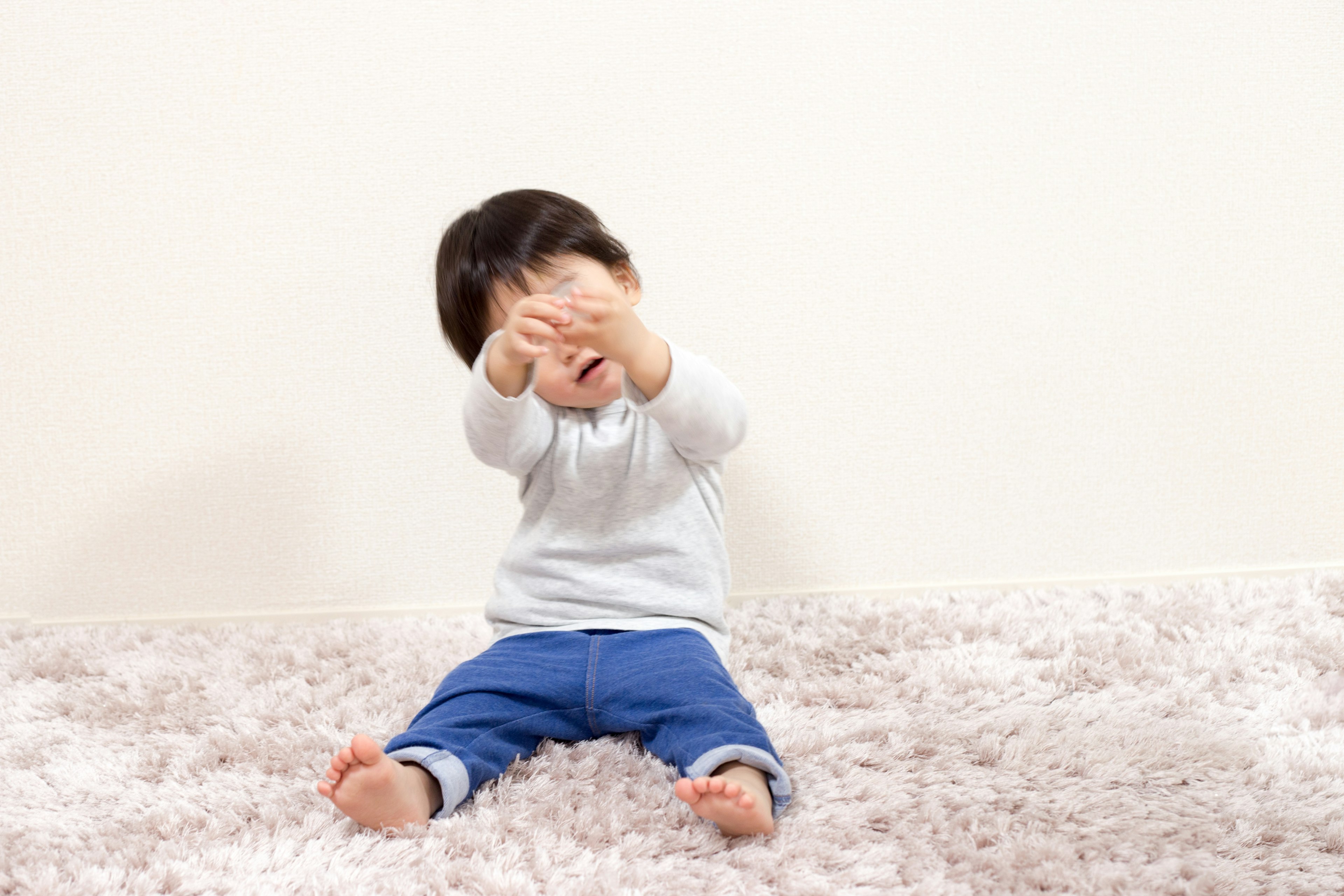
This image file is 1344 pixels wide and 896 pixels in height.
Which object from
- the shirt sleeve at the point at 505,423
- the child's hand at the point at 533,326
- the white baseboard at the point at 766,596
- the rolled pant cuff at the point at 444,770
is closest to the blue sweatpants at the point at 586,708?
the rolled pant cuff at the point at 444,770

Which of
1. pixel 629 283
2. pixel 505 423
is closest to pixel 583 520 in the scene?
pixel 505 423

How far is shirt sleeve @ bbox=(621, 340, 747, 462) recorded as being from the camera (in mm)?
764

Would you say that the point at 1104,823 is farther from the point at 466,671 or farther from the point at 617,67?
the point at 617,67

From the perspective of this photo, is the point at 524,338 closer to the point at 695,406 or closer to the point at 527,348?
the point at 527,348

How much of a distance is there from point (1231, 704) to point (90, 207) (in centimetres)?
140

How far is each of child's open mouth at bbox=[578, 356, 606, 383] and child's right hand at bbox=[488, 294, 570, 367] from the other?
0.38ft

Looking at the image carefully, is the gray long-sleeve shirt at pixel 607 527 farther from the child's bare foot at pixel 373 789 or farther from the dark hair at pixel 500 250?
the child's bare foot at pixel 373 789

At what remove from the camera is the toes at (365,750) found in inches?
23.8

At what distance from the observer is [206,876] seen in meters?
0.60

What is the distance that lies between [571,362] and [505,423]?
0.09 metres

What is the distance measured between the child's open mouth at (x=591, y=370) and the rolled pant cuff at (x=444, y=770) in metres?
0.35

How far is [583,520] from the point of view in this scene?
0.89m

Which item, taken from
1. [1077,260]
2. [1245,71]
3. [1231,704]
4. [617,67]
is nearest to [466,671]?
[1231,704]

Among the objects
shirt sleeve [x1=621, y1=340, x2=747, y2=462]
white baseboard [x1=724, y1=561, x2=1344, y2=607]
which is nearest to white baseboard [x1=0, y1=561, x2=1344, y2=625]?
white baseboard [x1=724, y1=561, x2=1344, y2=607]
